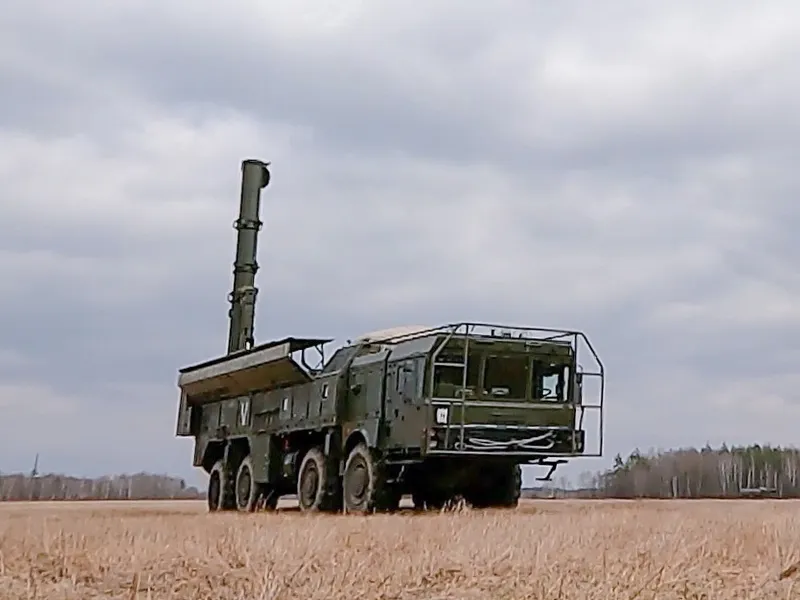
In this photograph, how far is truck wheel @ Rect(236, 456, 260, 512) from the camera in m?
20.4

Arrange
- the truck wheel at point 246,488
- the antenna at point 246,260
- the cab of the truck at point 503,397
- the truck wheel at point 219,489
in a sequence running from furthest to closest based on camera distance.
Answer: the antenna at point 246,260, the truck wheel at point 219,489, the truck wheel at point 246,488, the cab of the truck at point 503,397

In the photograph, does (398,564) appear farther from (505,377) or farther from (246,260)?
(246,260)

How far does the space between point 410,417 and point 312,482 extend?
127 inches

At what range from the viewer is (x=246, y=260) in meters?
25.3

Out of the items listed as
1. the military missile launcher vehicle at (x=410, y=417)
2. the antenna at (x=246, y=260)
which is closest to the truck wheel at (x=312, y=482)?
the military missile launcher vehicle at (x=410, y=417)

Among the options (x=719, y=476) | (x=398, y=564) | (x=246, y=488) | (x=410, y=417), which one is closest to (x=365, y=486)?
(x=410, y=417)

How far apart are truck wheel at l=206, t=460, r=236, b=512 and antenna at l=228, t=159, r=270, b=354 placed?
2.82 m

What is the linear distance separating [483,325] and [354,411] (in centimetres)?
255

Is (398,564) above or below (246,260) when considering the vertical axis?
below

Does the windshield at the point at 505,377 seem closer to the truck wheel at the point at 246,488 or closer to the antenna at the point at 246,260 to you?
the truck wheel at the point at 246,488

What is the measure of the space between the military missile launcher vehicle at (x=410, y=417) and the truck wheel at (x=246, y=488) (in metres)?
0.05

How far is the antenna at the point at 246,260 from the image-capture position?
2459 cm

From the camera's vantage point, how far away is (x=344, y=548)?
7.98m

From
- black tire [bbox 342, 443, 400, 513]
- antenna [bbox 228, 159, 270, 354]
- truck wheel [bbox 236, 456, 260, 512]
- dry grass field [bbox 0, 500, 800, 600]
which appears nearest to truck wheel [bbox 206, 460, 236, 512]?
truck wheel [bbox 236, 456, 260, 512]
